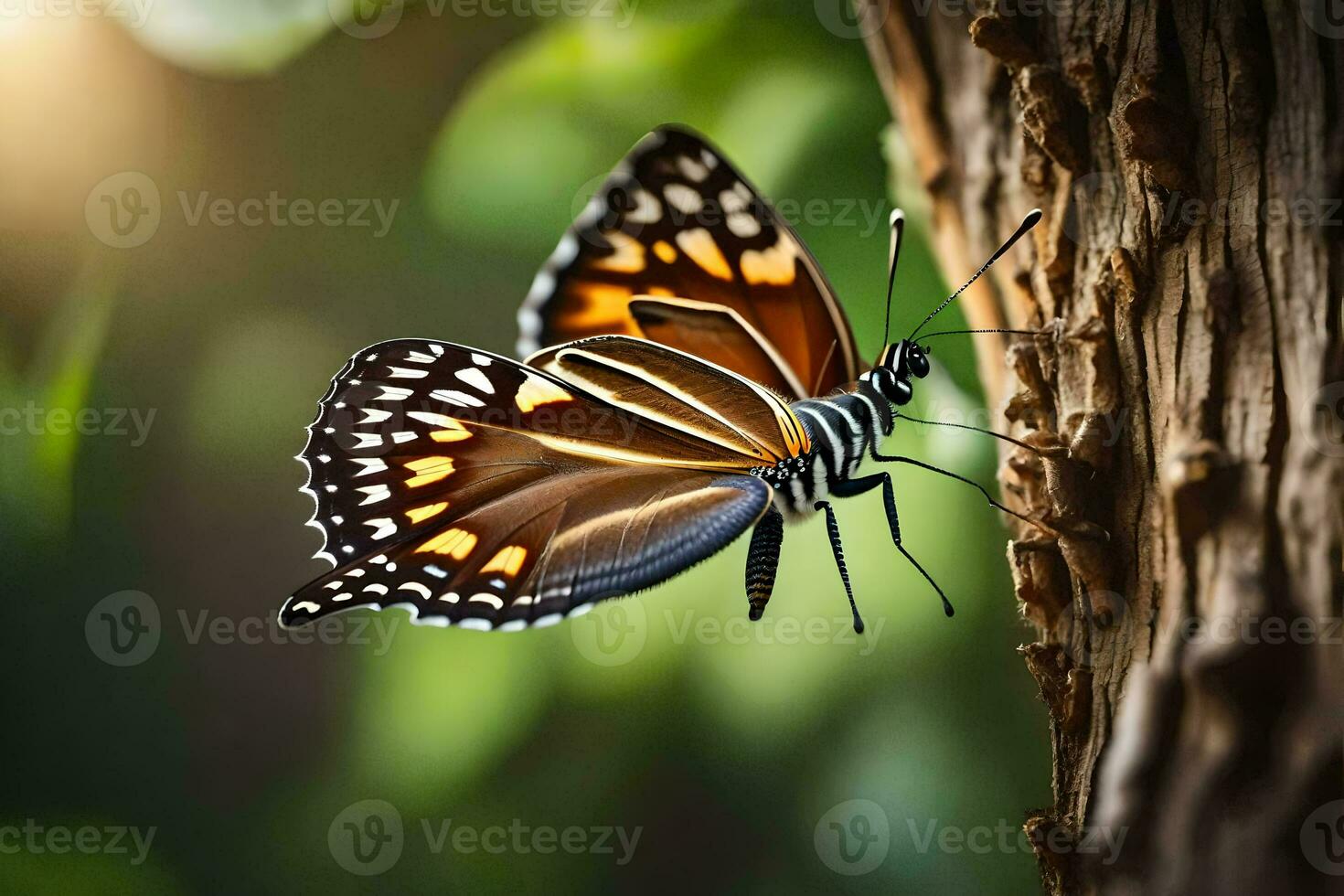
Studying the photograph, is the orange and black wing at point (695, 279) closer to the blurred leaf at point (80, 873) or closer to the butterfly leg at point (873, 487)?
the butterfly leg at point (873, 487)

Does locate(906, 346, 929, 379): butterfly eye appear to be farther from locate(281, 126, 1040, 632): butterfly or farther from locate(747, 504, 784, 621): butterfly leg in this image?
locate(747, 504, 784, 621): butterfly leg

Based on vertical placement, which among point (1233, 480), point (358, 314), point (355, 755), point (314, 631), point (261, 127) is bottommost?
point (355, 755)

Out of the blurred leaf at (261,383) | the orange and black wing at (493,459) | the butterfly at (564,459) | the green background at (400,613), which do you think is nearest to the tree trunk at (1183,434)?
the butterfly at (564,459)

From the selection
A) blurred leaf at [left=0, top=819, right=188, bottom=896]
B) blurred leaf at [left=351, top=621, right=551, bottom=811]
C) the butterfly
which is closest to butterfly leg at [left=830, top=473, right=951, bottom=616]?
the butterfly

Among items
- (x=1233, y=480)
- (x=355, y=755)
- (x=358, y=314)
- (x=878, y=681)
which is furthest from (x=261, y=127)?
(x=1233, y=480)

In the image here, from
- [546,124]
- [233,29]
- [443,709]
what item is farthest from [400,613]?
[233,29]

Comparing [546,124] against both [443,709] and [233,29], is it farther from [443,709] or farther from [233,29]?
[443,709]

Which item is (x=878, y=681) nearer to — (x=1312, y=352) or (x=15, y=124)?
(x=1312, y=352)
